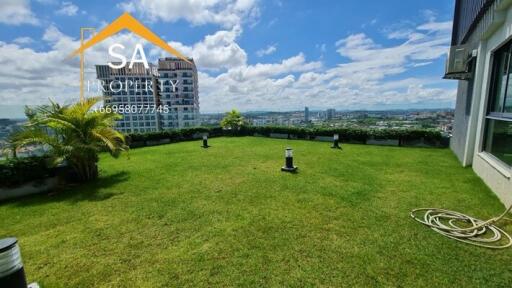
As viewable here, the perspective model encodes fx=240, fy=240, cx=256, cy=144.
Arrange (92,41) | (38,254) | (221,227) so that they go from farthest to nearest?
(92,41)
(221,227)
(38,254)

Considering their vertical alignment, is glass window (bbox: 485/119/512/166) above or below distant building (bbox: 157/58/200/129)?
below

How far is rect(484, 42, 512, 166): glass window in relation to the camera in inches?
170

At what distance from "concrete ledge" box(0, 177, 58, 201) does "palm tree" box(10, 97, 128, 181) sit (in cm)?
51

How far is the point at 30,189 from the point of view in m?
5.04

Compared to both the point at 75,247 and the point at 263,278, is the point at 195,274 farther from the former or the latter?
the point at 75,247

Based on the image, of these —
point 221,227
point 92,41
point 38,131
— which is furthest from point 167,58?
point 221,227

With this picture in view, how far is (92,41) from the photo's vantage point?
11188mm

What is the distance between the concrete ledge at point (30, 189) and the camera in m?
4.77

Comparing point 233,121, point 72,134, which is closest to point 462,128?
point 72,134

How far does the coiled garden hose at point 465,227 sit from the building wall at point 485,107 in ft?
2.85

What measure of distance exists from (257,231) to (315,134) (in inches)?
405

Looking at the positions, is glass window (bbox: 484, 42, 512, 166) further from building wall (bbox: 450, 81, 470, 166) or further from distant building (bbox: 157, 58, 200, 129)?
distant building (bbox: 157, 58, 200, 129)

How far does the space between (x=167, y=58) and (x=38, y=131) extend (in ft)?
197

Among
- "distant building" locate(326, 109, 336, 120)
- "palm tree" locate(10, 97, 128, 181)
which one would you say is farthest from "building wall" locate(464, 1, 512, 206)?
"palm tree" locate(10, 97, 128, 181)
